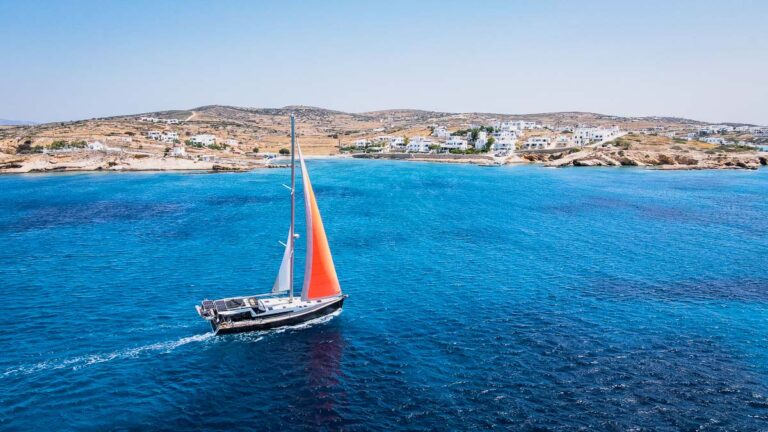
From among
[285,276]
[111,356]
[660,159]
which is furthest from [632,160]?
[111,356]

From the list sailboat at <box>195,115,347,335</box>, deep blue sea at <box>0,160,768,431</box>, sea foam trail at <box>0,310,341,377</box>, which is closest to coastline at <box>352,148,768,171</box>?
deep blue sea at <box>0,160,768,431</box>

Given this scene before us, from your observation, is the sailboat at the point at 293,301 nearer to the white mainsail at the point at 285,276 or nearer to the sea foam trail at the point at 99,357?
the white mainsail at the point at 285,276

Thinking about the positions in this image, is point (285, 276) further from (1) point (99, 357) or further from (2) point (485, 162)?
(2) point (485, 162)

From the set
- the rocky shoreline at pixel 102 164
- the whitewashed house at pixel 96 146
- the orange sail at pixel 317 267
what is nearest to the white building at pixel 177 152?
the rocky shoreline at pixel 102 164

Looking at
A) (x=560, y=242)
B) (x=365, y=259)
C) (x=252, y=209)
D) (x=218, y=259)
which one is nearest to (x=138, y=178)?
(x=252, y=209)

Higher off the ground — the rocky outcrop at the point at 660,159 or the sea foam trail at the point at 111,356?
the rocky outcrop at the point at 660,159
